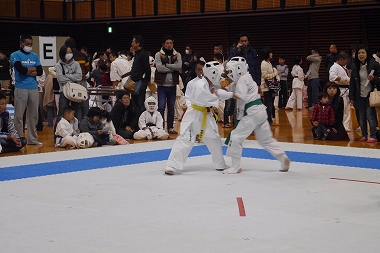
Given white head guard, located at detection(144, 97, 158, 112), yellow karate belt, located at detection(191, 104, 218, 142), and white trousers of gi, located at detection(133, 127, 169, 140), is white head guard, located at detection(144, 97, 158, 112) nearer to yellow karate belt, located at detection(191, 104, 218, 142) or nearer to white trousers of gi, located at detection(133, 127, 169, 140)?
white trousers of gi, located at detection(133, 127, 169, 140)

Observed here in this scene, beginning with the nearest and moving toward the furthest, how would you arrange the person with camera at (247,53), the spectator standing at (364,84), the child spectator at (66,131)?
the child spectator at (66,131)
the spectator standing at (364,84)
the person with camera at (247,53)

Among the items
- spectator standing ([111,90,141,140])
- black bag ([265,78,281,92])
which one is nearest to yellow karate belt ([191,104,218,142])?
spectator standing ([111,90,141,140])

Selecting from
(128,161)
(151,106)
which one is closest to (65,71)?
(151,106)

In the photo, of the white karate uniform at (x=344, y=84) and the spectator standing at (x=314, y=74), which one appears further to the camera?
the spectator standing at (x=314, y=74)

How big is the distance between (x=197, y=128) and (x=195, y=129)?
29mm

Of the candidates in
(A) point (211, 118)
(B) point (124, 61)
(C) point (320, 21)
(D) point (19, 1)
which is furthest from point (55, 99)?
(D) point (19, 1)

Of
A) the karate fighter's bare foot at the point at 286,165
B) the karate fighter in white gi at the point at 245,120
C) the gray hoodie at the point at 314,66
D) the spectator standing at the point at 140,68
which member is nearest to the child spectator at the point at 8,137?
the spectator standing at the point at 140,68

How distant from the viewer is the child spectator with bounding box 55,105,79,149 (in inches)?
470

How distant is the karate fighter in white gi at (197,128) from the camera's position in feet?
29.8

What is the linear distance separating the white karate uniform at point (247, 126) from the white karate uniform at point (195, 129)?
0.88 ft

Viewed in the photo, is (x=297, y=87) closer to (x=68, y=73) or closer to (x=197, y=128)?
(x=68, y=73)

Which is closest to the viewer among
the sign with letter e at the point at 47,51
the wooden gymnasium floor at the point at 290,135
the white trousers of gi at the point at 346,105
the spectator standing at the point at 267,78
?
the wooden gymnasium floor at the point at 290,135

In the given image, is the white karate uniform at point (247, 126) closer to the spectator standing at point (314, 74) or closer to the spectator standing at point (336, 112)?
the spectator standing at point (336, 112)

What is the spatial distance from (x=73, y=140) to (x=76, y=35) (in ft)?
54.4
